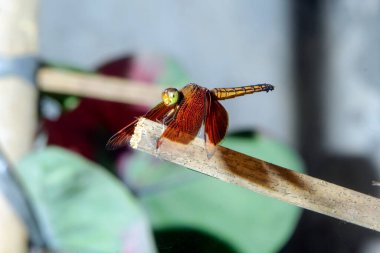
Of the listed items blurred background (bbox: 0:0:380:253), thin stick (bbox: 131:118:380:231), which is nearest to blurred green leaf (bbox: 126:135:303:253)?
blurred background (bbox: 0:0:380:253)

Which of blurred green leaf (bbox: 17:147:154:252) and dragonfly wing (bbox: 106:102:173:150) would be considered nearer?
dragonfly wing (bbox: 106:102:173:150)

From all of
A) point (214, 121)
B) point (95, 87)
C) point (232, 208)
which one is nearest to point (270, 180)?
point (214, 121)

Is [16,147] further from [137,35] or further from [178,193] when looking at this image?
[137,35]

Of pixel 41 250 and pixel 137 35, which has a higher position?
pixel 137 35

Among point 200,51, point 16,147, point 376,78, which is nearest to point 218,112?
point 376,78

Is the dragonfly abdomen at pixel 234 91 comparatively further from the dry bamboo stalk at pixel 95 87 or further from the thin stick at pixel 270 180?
the dry bamboo stalk at pixel 95 87

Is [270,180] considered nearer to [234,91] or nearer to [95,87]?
[234,91]

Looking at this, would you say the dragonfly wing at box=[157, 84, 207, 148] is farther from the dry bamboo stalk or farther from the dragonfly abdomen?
the dry bamboo stalk
